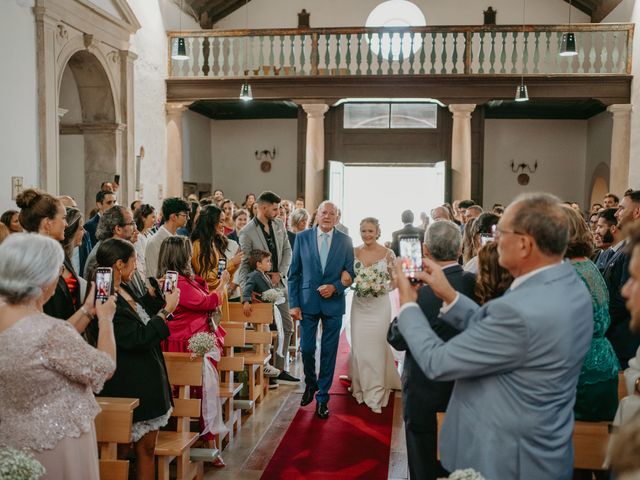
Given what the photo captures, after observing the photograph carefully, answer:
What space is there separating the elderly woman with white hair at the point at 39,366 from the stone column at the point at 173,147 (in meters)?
11.9

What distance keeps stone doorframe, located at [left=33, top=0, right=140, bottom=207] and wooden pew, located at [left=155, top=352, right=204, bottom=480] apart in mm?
6210

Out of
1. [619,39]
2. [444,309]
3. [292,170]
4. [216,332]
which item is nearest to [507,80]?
[619,39]

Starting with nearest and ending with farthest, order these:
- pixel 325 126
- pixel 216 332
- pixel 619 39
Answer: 1. pixel 216 332
2. pixel 619 39
3. pixel 325 126

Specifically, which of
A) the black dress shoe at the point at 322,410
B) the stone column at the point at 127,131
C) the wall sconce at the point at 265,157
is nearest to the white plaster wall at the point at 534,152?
the wall sconce at the point at 265,157

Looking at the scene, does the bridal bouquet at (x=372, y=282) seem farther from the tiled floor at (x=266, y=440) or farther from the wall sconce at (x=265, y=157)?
the wall sconce at (x=265, y=157)

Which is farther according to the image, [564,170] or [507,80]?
[564,170]

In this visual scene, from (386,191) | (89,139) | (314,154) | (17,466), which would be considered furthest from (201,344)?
(386,191)

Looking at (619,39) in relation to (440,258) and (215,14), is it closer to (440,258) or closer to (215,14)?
(215,14)

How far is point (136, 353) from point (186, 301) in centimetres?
99

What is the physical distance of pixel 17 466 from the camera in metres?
1.95

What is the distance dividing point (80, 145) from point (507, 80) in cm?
850

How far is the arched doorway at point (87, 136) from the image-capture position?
1145 cm

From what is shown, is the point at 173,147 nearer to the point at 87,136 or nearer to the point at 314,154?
the point at 87,136

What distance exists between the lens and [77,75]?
1131 centimetres
